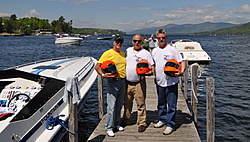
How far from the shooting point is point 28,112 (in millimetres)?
4930

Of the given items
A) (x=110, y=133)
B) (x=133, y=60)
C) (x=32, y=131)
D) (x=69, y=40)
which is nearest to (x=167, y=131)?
(x=110, y=133)

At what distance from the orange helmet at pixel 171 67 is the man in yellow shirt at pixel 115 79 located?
0.88 meters

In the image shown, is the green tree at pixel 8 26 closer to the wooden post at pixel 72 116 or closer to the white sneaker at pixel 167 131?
the wooden post at pixel 72 116

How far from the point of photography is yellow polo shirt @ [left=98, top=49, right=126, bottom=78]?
438 centimetres

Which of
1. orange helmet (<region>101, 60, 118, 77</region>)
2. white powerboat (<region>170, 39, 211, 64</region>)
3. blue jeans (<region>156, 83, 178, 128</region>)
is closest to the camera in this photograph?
orange helmet (<region>101, 60, 118, 77</region>)

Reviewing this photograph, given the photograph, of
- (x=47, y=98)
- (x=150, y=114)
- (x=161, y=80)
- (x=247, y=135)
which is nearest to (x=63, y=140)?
(x=47, y=98)

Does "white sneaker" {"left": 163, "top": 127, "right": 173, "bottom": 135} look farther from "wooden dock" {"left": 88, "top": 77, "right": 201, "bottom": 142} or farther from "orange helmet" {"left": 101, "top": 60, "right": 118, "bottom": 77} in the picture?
"orange helmet" {"left": 101, "top": 60, "right": 118, "bottom": 77}

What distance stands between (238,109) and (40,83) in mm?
8799

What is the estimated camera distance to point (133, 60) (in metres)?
4.52

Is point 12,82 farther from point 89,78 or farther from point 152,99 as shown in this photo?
point 152,99

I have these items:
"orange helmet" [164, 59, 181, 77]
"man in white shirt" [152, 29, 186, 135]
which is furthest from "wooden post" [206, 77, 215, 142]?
"orange helmet" [164, 59, 181, 77]

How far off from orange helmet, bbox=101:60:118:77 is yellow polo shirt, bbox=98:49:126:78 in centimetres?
12

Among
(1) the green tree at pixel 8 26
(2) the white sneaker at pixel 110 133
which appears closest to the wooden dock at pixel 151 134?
(2) the white sneaker at pixel 110 133

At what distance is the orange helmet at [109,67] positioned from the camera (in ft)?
13.9
